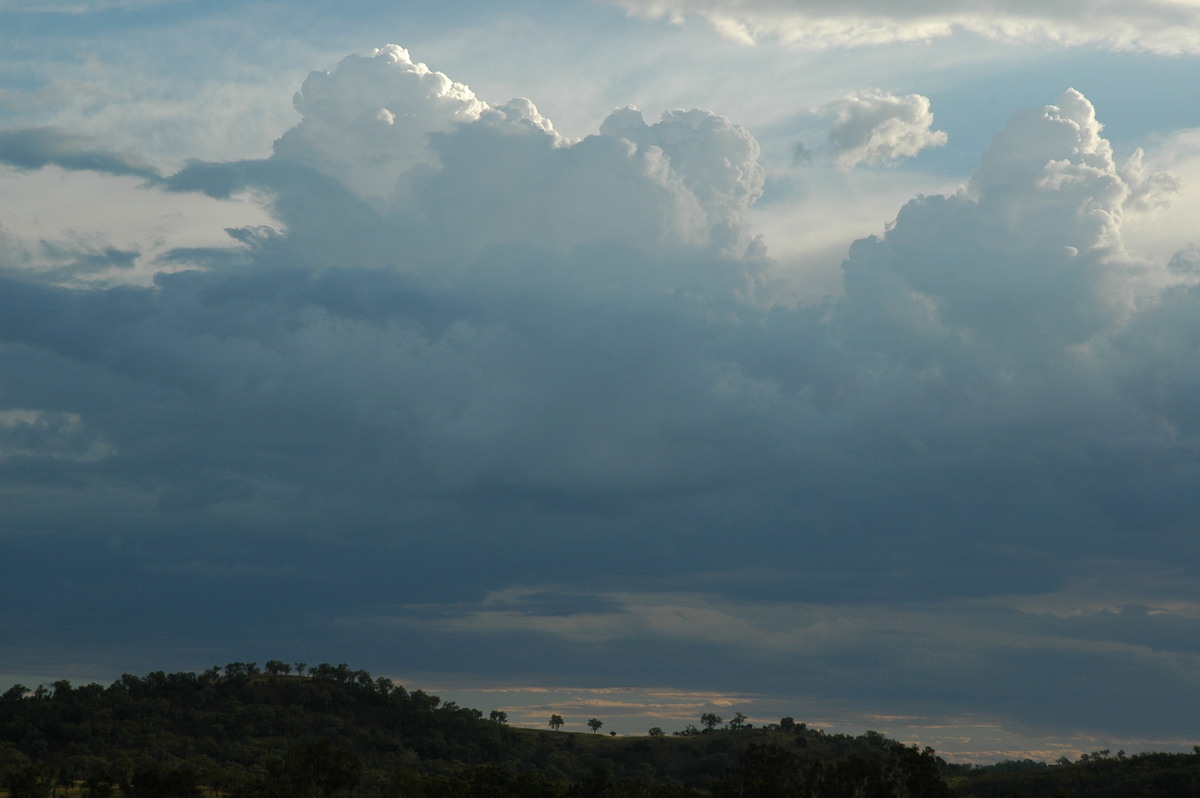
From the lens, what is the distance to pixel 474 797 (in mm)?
153625

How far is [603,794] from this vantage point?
495ft

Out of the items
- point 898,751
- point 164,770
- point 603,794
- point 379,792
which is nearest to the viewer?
point 898,751

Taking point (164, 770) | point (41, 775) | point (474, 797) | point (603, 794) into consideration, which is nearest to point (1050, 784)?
point (603, 794)

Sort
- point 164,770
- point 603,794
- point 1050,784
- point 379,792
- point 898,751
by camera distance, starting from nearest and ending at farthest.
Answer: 1. point 898,751
2. point 603,794
3. point 379,792
4. point 164,770
5. point 1050,784

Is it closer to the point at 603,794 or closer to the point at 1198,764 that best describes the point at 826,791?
the point at 603,794

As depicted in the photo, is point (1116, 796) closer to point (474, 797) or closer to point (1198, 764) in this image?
point (1198, 764)

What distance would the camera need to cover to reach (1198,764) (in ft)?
615

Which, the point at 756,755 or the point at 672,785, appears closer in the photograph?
the point at 756,755

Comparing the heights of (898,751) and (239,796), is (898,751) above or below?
above

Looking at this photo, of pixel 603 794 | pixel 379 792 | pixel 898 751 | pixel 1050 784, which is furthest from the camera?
pixel 1050 784

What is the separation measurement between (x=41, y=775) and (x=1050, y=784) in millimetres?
157525

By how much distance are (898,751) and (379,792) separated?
73424mm

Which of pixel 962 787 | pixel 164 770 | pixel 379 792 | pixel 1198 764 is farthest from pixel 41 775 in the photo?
pixel 1198 764

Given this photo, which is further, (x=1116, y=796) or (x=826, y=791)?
(x=1116, y=796)
